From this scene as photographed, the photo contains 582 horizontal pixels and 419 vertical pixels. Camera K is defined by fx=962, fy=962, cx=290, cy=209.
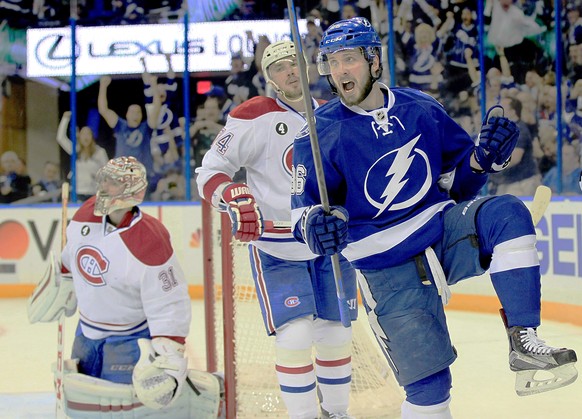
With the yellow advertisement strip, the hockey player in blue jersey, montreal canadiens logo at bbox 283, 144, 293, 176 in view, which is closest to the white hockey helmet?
montreal canadiens logo at bbox 283, 144, 293, 176

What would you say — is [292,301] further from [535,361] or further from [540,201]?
[535,361]

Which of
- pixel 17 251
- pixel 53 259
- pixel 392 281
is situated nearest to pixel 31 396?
pixel 53 259

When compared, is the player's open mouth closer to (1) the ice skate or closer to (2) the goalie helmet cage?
(1) the ice skate

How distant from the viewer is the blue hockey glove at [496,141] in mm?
2023

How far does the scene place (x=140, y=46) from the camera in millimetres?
7727

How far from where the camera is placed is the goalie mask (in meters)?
3.06

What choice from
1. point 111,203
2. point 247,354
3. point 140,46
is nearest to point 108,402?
point 247,354

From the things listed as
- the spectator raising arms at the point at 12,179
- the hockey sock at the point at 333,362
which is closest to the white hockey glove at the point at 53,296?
the hockey sock at the point at 333,362

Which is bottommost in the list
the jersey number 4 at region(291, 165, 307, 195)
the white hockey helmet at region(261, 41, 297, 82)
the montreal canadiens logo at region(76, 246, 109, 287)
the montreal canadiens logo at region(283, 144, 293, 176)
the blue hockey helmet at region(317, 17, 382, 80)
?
the montreal canadiens logo at region(76, 246, 109, 287)

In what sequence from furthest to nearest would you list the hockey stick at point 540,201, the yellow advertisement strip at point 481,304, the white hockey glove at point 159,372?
1. the yellow advertisement strip at point 481,304
2. the white hockey glove at point 159,372
3. the hockey stick at point 540,201

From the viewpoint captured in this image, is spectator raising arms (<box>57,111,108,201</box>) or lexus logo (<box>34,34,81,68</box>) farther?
lexus logo (<box>34,34,81,68</box>)

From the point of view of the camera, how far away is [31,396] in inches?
145

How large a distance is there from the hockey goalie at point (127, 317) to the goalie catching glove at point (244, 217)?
60cm

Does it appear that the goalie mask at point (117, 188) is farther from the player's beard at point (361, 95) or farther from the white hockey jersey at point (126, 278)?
the player's beard at point (361, 95)
